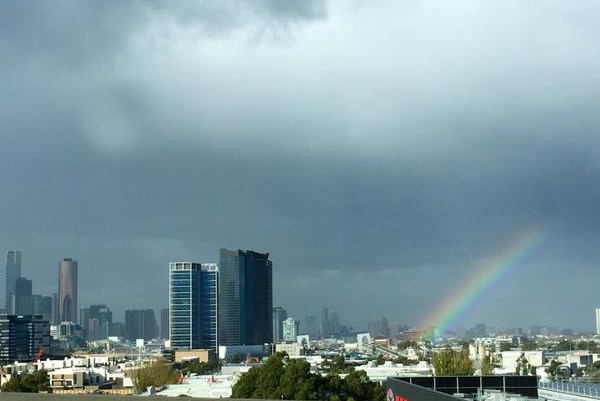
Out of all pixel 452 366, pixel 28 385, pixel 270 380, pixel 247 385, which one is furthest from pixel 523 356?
pixel 270 380

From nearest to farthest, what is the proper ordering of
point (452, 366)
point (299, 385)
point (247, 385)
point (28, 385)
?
point (299, 385) → point (247, 385) → point (28, 385) → point (452, 366)

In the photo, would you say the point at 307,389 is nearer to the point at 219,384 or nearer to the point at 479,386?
the point at 479,386

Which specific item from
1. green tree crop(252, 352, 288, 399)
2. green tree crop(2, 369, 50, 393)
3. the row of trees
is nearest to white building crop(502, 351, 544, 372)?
green tree crop(2, 369, 50, 393)

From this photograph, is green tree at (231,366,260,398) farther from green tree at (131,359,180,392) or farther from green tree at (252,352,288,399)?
green tree at (131,359,180,392)

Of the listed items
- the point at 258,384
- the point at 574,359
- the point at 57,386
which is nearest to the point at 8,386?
the point at 258,384

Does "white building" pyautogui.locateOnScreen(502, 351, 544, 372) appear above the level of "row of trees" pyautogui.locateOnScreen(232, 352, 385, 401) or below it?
below

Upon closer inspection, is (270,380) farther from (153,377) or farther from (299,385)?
(153,377)

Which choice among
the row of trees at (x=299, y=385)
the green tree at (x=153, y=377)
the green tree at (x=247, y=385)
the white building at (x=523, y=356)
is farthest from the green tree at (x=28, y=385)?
the white building at (x=523, y=356)

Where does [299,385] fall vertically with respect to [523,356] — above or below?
above
